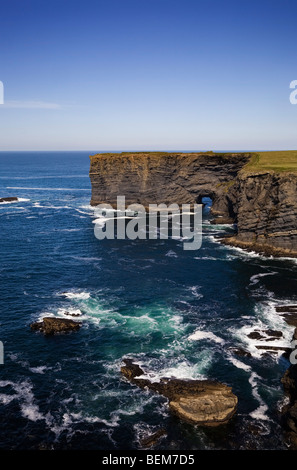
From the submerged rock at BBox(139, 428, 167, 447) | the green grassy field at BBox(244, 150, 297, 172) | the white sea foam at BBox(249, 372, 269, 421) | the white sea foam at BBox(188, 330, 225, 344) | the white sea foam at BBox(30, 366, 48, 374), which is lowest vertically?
the submerged rock at BBox(139, 428, 167, 447)

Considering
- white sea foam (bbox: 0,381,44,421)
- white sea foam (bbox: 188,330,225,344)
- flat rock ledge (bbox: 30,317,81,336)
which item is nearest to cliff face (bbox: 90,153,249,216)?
white sea foam (bbox: 188,330,225,344)

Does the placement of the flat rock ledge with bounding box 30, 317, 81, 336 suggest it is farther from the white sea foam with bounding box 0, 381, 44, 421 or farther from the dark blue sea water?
the white sea foam with bounding box 0, 381, 44, 421

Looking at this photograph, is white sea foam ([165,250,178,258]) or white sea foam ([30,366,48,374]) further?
white sea foam ([165,250,178,258])

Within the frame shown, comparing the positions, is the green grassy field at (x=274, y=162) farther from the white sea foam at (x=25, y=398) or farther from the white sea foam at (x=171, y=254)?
the white sea foam at (x=25, y=398)

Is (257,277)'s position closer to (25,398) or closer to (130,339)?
(130,339)

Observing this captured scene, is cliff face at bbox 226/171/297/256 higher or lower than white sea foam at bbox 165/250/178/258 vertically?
higher

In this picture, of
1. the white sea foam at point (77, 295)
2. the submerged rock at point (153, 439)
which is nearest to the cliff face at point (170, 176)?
the white sea foam at point (77, 295)
